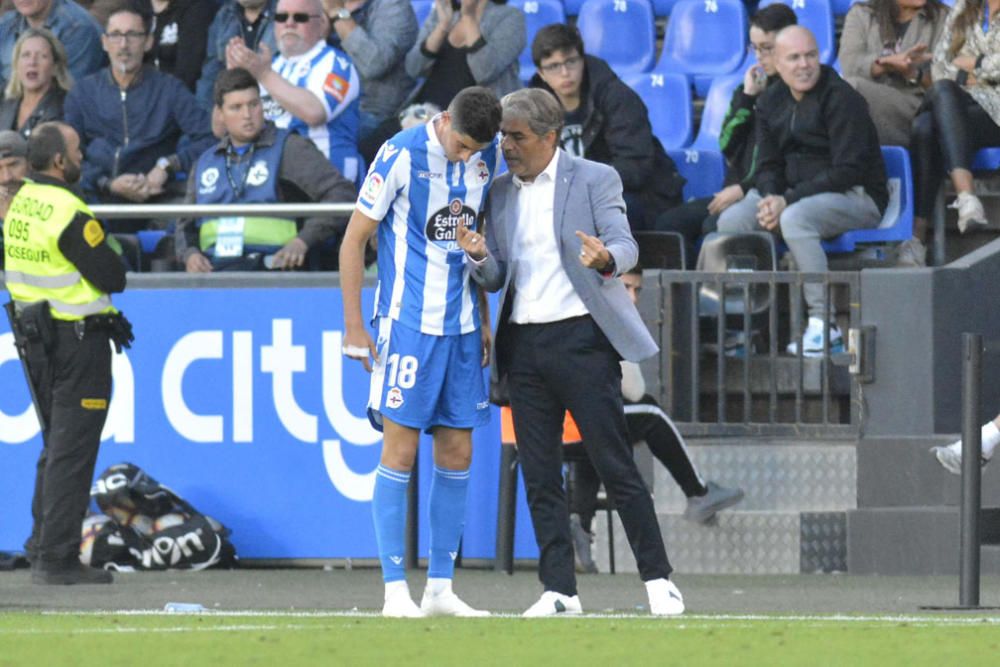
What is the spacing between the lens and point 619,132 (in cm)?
1231

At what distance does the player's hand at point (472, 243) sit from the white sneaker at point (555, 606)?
1323mm

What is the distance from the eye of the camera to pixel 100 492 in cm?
1134

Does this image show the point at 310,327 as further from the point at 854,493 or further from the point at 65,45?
the point at 65,45

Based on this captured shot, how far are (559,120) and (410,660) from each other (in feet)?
9.15

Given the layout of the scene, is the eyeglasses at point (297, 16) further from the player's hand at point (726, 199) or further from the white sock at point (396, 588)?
the white sock at point (396, 588)

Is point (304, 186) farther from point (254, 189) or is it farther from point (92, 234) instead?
point (92, 234)

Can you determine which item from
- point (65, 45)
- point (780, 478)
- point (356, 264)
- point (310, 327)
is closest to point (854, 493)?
point (780, 478)

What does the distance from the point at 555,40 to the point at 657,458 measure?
2.64m

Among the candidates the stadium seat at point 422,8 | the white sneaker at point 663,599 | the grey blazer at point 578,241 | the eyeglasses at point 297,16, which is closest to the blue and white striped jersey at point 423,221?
the grey blazer at point 578,241

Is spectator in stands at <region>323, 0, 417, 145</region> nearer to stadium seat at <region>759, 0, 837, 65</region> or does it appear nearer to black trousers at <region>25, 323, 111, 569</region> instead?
stadium seat at <region>759, 0, 837, 65</region>

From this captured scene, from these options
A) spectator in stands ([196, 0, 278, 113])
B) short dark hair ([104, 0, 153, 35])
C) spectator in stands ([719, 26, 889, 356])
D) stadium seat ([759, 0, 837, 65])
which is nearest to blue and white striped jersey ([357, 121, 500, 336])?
spectator in stands ([719, 26, 889, 356])

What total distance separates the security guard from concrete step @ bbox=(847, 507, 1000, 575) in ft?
12.5

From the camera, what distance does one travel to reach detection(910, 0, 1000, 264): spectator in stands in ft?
39.8

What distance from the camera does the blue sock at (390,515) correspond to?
813cm
